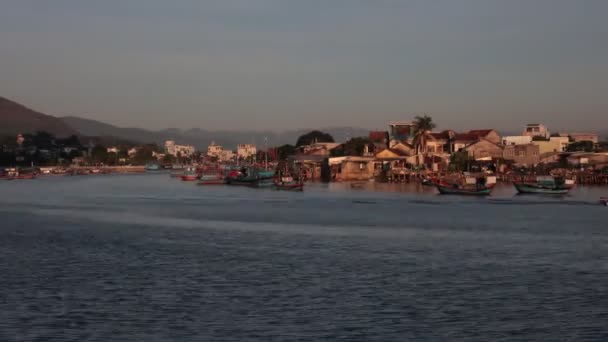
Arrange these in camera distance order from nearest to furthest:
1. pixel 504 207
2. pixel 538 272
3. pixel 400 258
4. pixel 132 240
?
pixel 538 272
pixel 400 258
pixel 132 240
pixel 504 207

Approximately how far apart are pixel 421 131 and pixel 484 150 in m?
8.12

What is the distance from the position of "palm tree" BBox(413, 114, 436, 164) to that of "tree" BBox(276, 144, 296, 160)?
54750 millimetres

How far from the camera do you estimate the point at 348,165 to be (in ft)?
310

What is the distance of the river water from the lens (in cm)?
1633

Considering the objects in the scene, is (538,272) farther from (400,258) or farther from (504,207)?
(504,207)

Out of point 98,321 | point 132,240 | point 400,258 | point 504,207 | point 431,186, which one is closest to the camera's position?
point 98,321

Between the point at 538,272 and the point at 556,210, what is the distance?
24.2 metres

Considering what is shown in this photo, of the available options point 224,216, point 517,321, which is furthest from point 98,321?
point 224,216

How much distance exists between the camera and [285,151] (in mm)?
154250

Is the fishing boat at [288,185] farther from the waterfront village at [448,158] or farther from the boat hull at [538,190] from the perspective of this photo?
the boat hull at [538,190]

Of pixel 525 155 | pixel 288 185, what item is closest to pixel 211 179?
pixel 288 185

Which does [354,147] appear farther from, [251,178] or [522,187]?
[522,187]

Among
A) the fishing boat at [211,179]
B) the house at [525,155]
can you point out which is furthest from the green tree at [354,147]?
the house at [525,155]

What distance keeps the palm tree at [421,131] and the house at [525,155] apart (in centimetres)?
1008
